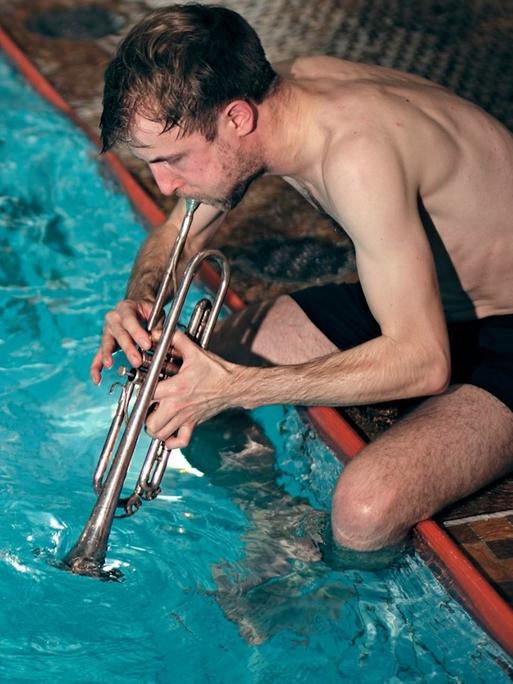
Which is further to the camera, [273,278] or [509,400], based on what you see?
[273,278]

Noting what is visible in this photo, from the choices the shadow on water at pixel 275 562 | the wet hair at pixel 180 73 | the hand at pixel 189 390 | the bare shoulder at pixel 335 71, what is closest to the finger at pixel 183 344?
the hand at pixel 189 390

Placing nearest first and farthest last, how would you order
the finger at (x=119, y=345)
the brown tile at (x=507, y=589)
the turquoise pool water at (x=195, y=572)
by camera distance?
the finger at (x=119, y=345) → the brown tile at (x=507, y=589) → the turquoise pool water at (x=195, y=572)

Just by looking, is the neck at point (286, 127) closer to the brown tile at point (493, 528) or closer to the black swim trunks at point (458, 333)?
the black swim trunks at point (458, 333)

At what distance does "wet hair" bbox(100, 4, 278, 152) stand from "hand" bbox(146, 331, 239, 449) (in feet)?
1.96

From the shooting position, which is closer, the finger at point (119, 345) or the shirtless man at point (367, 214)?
the shirtless man at point (367, 214)

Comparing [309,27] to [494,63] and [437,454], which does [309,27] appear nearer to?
[494,63]

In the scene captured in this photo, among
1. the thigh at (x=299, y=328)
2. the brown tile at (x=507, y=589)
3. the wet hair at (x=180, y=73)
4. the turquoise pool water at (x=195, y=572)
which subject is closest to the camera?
the wet hair at (x=180, y=73)

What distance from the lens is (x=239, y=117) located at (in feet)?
10.6

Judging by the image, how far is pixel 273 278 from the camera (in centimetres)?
499

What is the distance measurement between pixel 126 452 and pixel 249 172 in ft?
2.91

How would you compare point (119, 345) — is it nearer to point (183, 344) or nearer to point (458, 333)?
point (183, 344)

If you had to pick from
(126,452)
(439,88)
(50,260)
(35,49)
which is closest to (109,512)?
(126,452)

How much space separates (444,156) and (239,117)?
60cm

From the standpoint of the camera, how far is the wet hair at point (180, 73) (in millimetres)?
3141
